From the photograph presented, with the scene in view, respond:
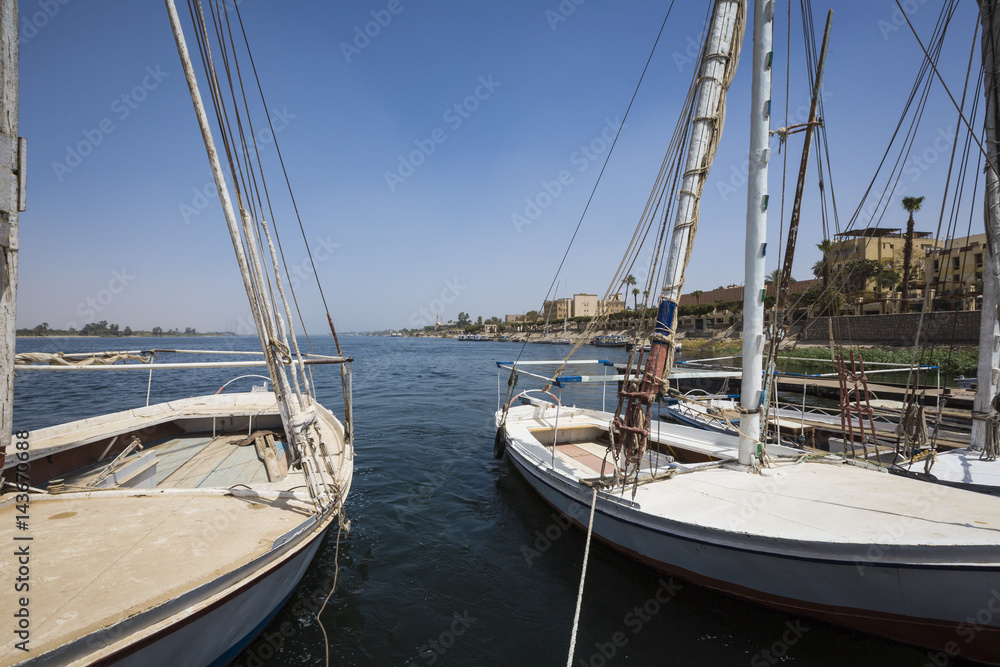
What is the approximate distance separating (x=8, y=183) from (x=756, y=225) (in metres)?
8.10

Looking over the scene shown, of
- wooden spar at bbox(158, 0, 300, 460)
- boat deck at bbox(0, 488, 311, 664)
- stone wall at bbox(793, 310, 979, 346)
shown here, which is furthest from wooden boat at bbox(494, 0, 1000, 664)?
stone wall at bbox(793, 310, 979, 346)

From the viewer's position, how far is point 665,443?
356 inches

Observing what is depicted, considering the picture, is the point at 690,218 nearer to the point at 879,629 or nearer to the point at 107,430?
the point at 879,629

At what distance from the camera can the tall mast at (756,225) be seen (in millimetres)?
6207

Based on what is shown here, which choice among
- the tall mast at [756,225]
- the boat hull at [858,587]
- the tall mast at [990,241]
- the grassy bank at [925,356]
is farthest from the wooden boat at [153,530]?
the grassy bank at [925,356]

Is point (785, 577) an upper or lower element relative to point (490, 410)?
upper

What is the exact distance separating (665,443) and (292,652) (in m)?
7.45

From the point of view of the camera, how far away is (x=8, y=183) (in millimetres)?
2941

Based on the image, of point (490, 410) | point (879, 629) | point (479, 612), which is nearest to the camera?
point (879, 629)

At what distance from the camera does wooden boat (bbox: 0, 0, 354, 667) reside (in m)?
2.85

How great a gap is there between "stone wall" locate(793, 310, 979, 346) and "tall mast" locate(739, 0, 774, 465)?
25.6m

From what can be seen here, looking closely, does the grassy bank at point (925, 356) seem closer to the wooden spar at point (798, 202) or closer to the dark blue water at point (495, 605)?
the wooden spar at point (798, 202)

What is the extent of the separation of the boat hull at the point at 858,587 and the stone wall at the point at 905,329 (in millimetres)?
27108

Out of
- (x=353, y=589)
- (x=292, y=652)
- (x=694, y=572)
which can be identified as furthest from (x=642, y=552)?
(x=292, y=652)
